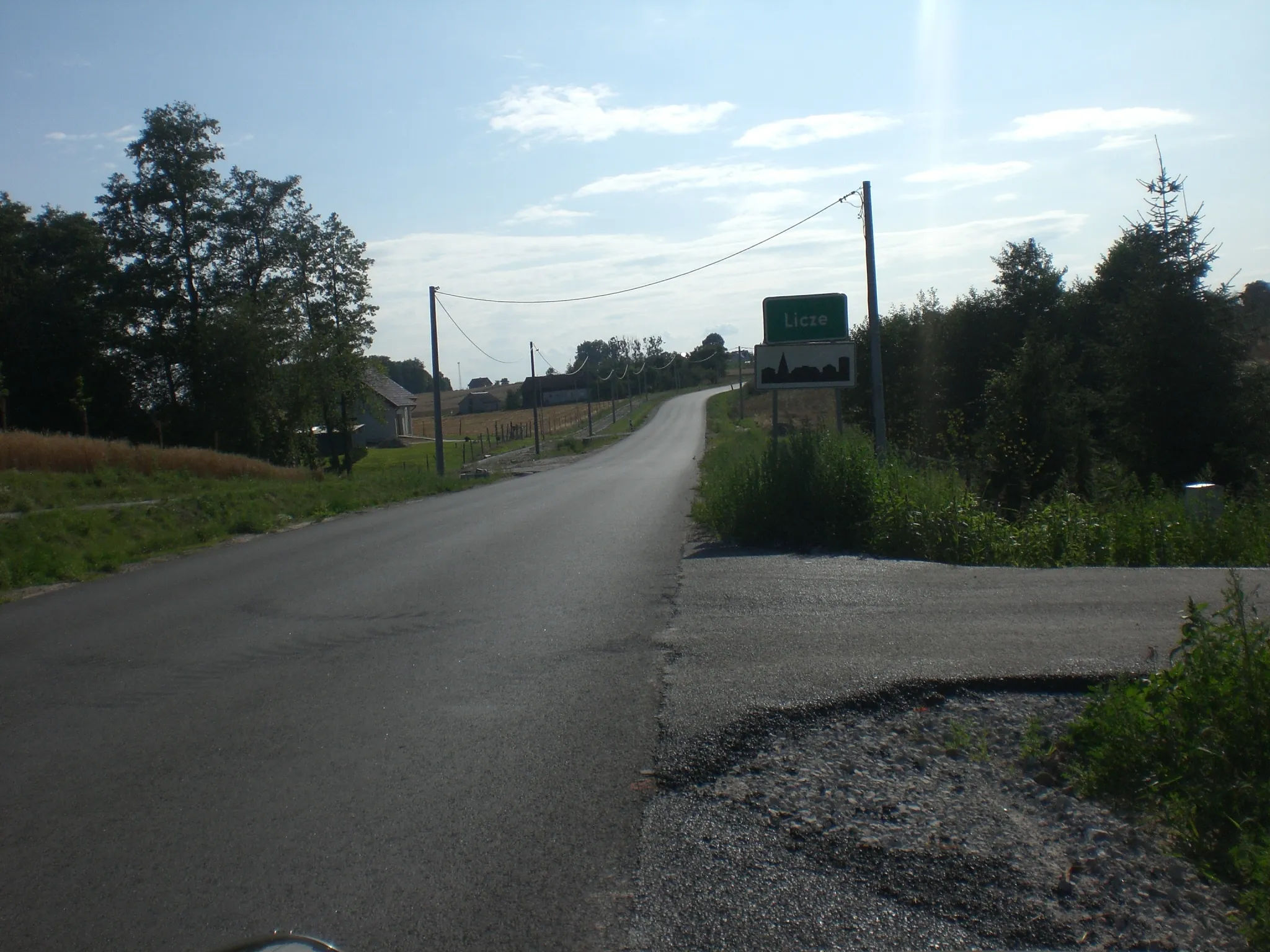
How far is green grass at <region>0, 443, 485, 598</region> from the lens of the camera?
556 inches

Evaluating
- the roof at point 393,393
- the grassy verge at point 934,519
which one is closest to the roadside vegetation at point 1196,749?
the grassy verge at point 934,519

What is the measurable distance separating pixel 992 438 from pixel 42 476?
22731 millimetres

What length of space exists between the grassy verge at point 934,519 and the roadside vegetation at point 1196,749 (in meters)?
6.78

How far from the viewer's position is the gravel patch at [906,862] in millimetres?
3463

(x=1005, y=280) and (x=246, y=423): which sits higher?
(x=1005, y=280)

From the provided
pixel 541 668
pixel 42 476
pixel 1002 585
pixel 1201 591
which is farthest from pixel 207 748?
pixel 42 476

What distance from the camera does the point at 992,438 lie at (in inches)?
1035

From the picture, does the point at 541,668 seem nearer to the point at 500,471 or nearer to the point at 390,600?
the point at 390,600

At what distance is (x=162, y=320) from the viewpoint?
48.1 m

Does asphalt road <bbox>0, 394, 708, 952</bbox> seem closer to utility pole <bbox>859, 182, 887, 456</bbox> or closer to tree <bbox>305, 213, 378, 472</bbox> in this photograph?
utility pole <bbox>859, 182, 887, 456</bbox>

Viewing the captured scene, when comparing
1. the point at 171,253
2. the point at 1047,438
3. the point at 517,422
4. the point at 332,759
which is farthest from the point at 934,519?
the point at 517,422

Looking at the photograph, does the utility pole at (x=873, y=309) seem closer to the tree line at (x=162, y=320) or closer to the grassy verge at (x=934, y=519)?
the grassy verge at (x=934, y=519)

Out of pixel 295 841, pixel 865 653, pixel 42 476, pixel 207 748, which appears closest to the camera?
pixel 295 841

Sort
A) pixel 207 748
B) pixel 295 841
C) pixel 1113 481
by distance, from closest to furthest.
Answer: pixel 295 841 < pixel 207 748 < pixel 1113 481
